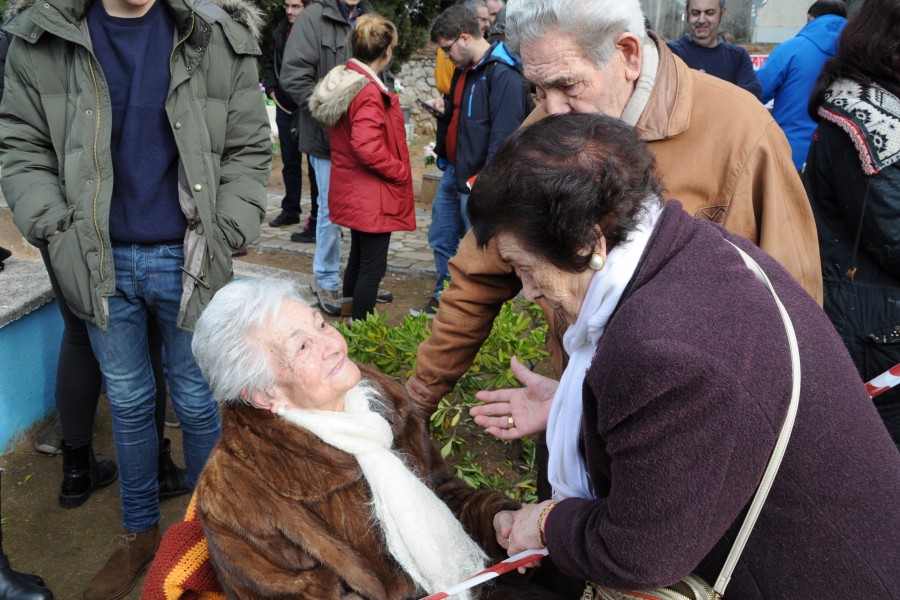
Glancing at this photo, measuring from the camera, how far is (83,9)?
2.73 metres

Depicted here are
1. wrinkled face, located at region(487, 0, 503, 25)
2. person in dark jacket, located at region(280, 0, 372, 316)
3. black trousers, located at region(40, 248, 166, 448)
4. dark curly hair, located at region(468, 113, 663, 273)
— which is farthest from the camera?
wrinkled face, located at region(487, 0, 503, 25)

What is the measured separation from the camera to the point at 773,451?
136 centimetres

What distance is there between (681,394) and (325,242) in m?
4.74

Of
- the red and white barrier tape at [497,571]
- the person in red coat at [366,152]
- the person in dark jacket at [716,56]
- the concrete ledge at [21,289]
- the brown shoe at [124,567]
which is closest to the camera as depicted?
the red and white barrier tape at [497,571]

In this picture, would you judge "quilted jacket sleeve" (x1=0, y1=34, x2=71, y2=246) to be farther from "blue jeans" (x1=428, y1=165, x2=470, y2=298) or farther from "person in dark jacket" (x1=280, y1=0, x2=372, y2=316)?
"blue jeans" (x1=428, y1=165, x2=470, y2=298)

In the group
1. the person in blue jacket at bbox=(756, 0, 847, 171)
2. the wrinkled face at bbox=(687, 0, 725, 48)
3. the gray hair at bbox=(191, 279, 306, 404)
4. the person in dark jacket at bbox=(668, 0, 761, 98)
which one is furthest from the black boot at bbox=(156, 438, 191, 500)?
the wrinkled face at bbox=(687, 0, 725, 48)

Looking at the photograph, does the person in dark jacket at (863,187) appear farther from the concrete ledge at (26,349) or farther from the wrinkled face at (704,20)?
the concrete ledge at (26,349)

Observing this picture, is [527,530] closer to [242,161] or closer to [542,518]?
[542,518]

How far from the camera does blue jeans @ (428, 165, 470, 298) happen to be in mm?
5832

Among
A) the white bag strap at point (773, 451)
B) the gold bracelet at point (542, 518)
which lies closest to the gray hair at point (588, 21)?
the white bag strap at point (773, 451)

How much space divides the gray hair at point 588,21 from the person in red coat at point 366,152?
9.58 ft

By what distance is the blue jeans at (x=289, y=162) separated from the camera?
25.6ft

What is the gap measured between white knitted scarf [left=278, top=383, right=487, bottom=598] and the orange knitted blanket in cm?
43

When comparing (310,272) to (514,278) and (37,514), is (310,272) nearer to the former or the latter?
(37,514)
